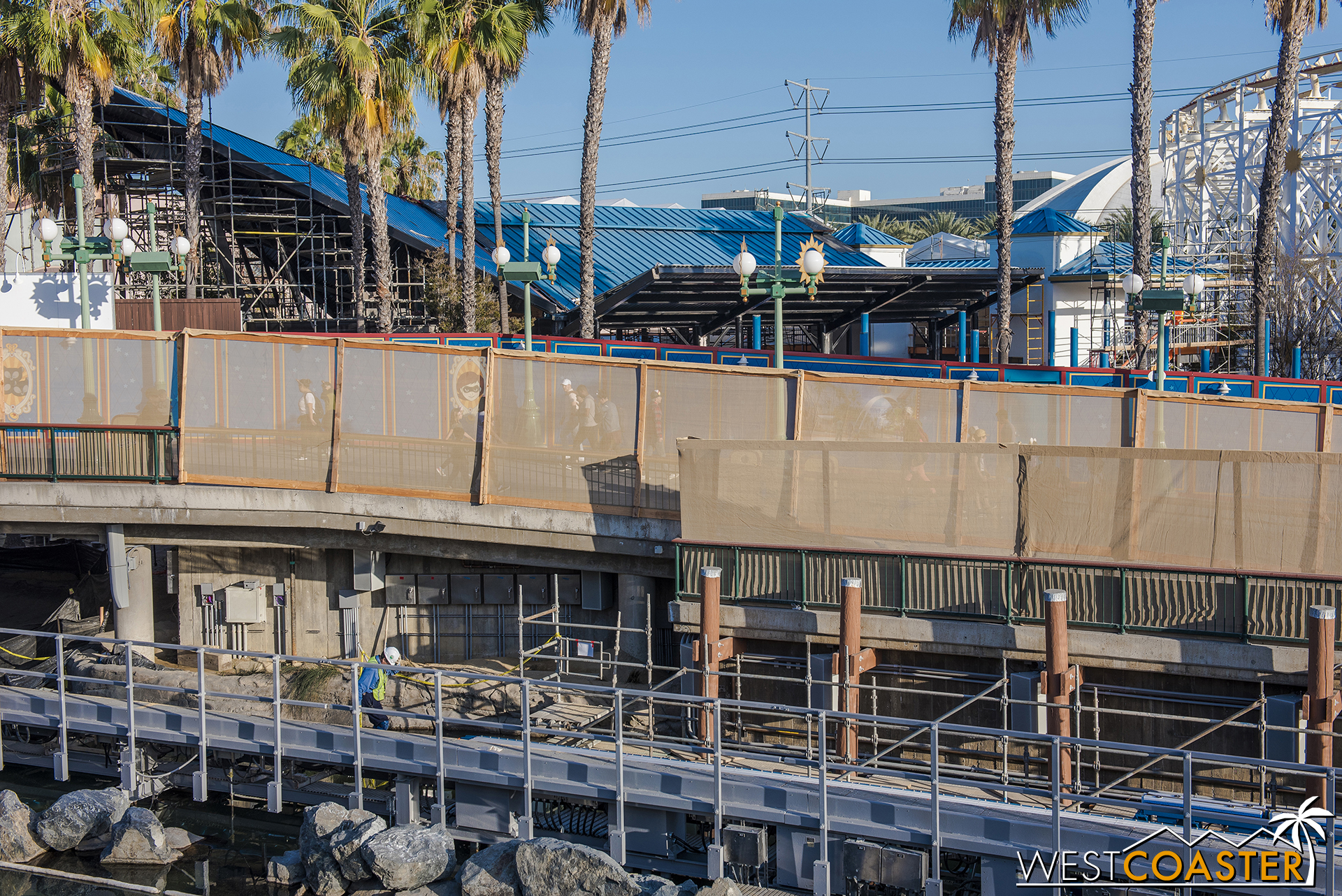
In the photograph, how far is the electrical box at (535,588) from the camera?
18.5 metres

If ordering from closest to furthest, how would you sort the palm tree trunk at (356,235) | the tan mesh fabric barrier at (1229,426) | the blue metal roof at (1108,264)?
the tan mesh fabric barrier at (1229,426) < the palm tree trunk at (356,235) < the blue metal roof at (1108,264)

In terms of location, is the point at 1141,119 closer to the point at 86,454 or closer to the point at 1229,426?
the point at 1229,426

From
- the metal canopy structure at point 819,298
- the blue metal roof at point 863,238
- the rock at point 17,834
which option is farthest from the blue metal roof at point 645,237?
the rock at point 17,834

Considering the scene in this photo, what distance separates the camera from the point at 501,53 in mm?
30750

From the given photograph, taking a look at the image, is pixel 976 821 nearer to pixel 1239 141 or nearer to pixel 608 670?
pixel 608 670

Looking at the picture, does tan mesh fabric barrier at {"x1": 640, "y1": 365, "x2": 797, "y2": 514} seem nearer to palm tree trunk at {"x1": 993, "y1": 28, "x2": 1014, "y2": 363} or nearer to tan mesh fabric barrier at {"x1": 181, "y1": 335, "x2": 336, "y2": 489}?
tan mesh fabric barrier at {"x1": 181, "y1": 335, "x2": 336, "y2": 489}

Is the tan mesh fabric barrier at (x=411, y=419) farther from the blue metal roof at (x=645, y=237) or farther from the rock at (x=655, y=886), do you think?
the blue metal roof at (x=645, y=237)

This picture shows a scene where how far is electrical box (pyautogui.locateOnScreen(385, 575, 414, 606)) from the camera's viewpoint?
61.5 ft

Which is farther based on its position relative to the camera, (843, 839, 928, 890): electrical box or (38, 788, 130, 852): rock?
(38, 788, 130, 852): rock

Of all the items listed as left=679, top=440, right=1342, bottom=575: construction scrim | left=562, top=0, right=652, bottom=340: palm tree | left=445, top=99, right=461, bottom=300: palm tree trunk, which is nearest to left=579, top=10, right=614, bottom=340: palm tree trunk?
left=562, top=0, right=652, bottom=340: palm tree

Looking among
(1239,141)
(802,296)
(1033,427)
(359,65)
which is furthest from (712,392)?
(1239,141)

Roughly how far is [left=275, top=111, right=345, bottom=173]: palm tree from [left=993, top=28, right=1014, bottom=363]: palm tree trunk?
30.1m

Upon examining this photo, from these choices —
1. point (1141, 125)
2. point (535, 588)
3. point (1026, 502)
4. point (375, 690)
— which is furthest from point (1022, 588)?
point (1141, 125)

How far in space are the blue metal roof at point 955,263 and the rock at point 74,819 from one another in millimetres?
41821
